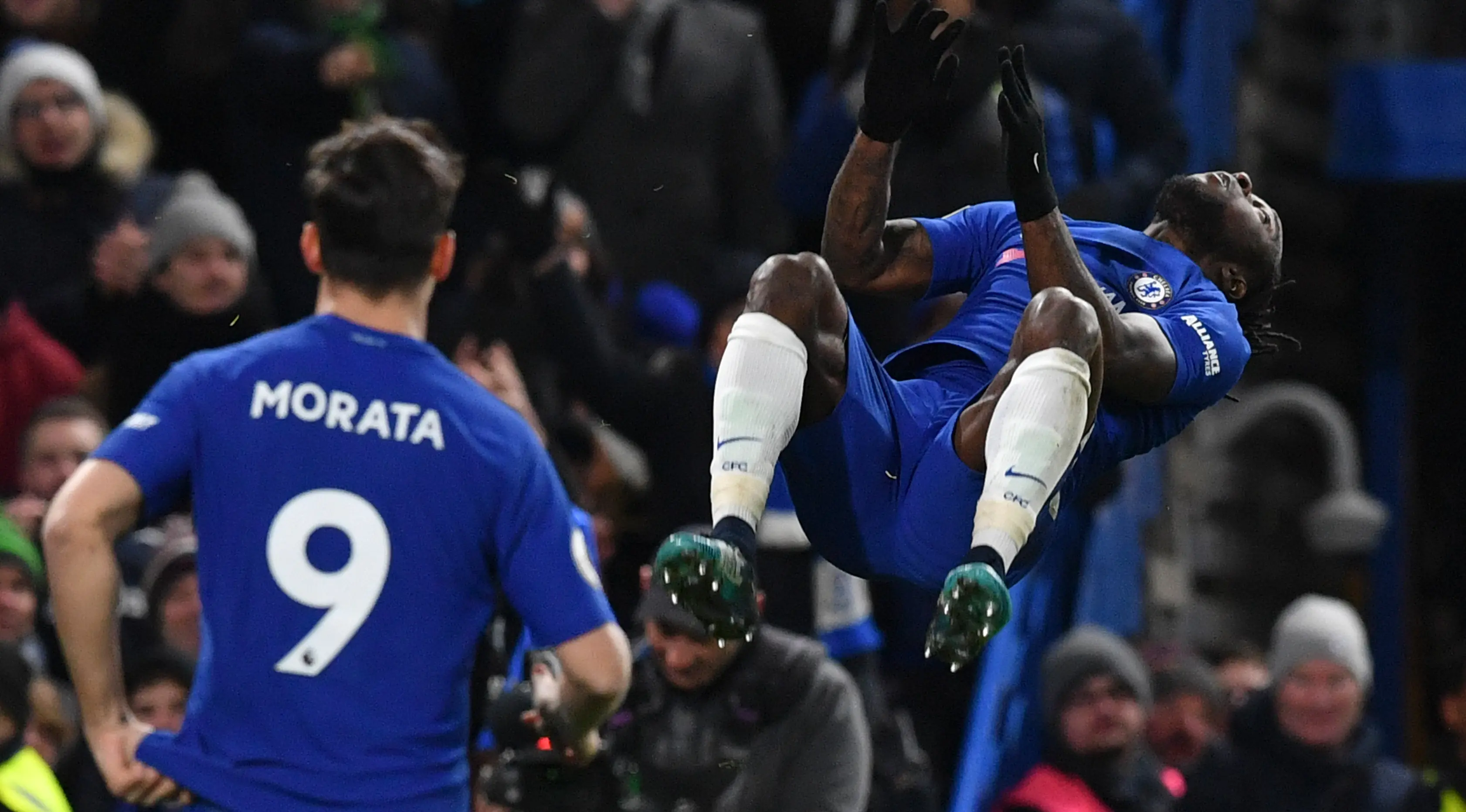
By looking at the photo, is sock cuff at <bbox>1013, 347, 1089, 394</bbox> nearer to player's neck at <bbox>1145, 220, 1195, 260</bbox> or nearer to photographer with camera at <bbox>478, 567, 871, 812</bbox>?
player's neck at <bbox>1145, 220, 1195, 260</bbox>

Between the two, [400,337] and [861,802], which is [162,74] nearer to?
[861,802]

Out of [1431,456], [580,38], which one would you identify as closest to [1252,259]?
[580,38]

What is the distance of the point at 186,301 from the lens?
7461mm

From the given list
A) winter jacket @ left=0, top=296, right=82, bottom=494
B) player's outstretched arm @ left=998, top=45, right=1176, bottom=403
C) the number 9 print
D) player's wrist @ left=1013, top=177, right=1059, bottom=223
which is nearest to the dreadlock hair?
player's outstretched arm @ left=998, top=45, right=1176, bottom=403

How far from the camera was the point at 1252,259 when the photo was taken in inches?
200

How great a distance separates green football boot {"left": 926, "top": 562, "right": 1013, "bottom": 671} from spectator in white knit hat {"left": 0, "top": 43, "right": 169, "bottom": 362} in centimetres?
401

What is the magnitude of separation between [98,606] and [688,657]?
212 centimetres

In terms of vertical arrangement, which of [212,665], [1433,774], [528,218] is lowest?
[1433,774]

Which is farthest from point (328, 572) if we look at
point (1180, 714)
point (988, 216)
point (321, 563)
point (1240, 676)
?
point (1240, 676)

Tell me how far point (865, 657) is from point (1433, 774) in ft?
6.22

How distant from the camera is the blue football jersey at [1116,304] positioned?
4.82 meters

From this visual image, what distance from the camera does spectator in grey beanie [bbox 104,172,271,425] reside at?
24.4 ft

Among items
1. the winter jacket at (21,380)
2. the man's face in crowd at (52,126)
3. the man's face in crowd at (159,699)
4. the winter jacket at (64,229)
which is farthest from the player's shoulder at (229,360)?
the man's face in crowd at (52,126)

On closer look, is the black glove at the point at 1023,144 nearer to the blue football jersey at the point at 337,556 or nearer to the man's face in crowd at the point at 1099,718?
the blue football jersey at the point at 337,556
